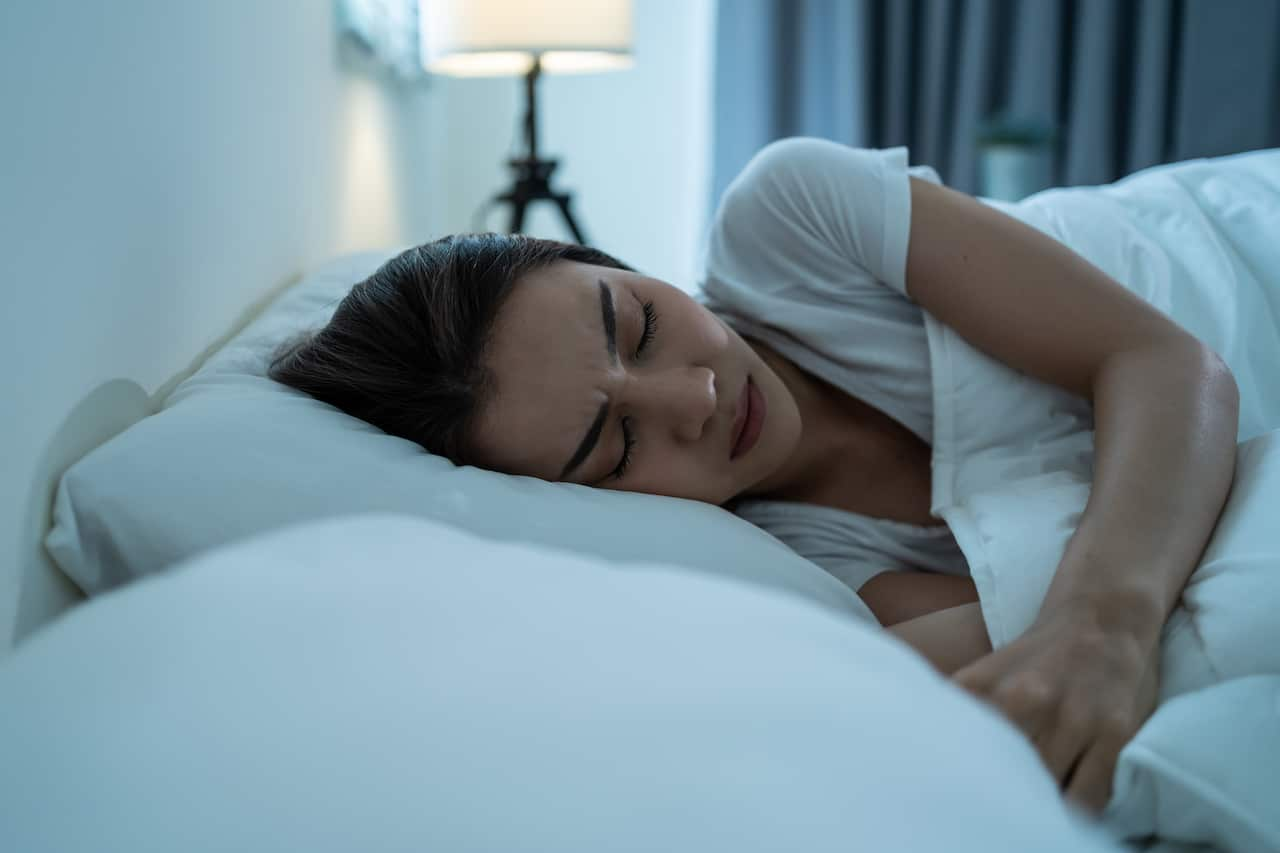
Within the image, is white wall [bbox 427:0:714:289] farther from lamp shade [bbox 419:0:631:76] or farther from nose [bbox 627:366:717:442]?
nose [bbox 627:366:717:442]

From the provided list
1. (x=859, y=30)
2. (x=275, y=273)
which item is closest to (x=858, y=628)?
(x=275, y=273)

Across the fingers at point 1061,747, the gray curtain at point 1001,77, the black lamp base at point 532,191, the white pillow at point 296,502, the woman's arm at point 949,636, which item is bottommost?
the woman's arm at point 949,636

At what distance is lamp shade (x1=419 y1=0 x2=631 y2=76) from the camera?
6.93 ft

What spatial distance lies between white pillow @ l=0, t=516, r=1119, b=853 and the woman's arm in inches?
15.4

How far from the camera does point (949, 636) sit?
0.77 meters

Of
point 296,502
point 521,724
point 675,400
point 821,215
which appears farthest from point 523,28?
point 521,724

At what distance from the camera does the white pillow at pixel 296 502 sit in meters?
0.69

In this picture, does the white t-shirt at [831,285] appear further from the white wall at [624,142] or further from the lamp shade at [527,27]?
the white wall at [624,142]

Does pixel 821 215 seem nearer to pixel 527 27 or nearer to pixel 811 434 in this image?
pixel 811 434

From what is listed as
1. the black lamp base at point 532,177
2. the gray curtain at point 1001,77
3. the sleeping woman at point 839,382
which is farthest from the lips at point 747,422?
the gray curtain at point 1001,77

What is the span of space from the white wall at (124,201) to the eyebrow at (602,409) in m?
0.38

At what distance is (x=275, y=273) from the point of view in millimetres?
1441

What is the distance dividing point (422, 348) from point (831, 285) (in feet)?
1.57

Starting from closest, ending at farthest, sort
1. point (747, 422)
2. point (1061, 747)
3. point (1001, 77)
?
point (1061, 747)
point (747, 422)
point (1001, 77)
